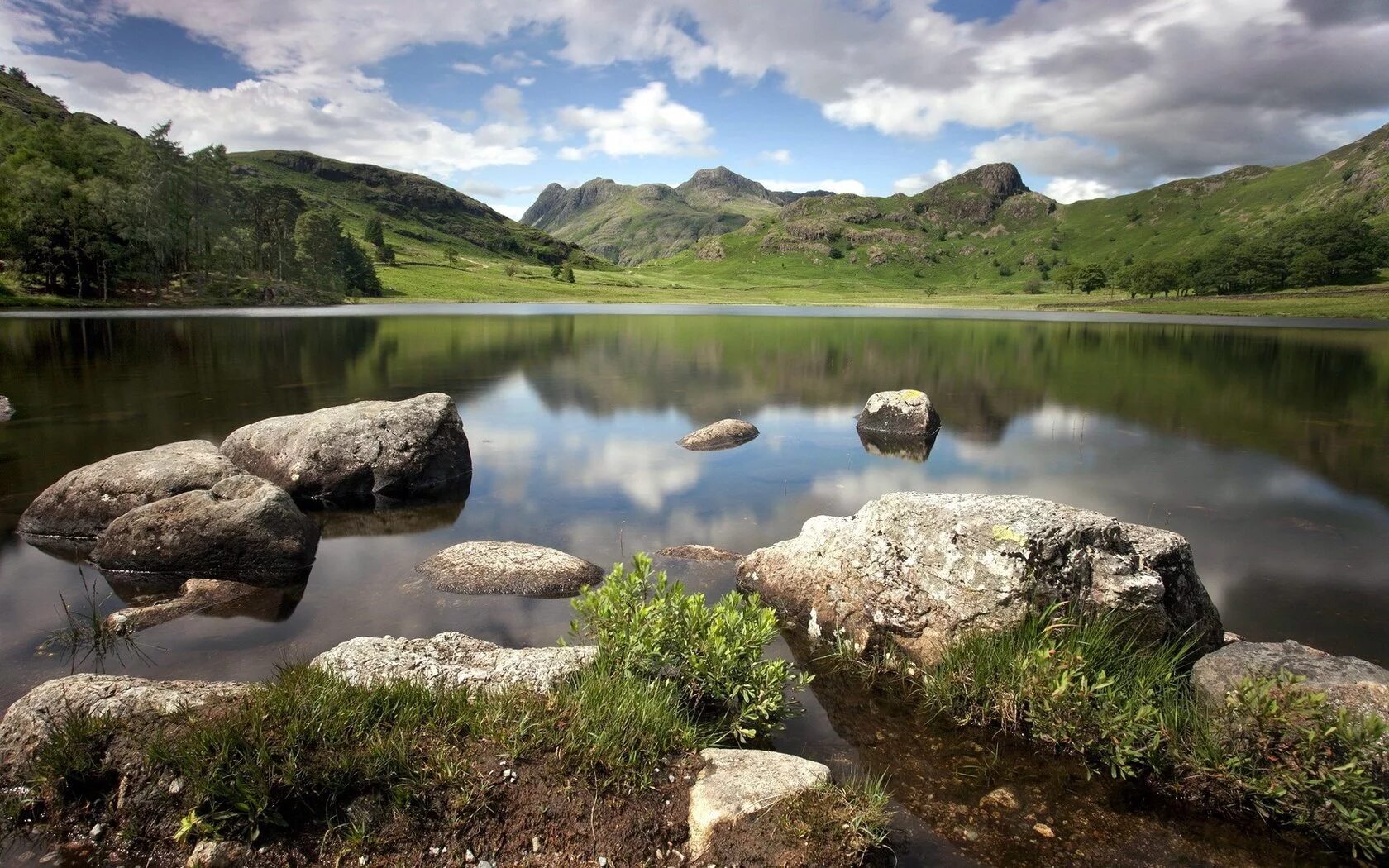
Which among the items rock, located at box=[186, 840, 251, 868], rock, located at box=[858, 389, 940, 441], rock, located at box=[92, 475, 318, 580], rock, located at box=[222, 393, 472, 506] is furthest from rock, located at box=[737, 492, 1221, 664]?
rock, located at box=[858, 389, 940, 441]

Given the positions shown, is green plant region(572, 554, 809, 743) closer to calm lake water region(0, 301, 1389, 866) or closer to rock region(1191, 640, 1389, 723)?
calm lake water region(0, 301, 1389, 866)

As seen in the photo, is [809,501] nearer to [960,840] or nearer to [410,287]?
[960,840]

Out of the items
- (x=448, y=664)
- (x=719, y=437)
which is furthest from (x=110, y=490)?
(x=719, y=437)

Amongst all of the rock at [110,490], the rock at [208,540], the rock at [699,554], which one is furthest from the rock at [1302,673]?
the rock at [110,490]

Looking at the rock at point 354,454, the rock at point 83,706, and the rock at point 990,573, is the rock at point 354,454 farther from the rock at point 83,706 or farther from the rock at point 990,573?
the rock at point 990,573

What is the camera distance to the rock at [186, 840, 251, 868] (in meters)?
5.38

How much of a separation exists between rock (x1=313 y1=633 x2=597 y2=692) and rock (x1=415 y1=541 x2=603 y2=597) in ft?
12.0

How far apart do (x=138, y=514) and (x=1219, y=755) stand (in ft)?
58.6

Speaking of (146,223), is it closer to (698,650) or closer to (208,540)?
(208,540)

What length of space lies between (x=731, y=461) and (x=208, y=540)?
1479 cm

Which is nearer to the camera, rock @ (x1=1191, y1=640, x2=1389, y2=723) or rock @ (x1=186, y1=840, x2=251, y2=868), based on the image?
rock @ (x1=186, y1=840, x2=251, y2=868)

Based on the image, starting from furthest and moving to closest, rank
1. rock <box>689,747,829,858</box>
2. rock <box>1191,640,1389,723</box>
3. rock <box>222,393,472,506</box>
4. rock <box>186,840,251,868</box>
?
rock <box>222,393,472,506</box> → rock <box>1191,640,1389,723</box> → rock <box>689,747,829,858</box> → rock <box>186,840,251,868</box>

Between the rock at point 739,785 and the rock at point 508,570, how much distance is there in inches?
247

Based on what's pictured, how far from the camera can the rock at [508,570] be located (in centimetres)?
1265
